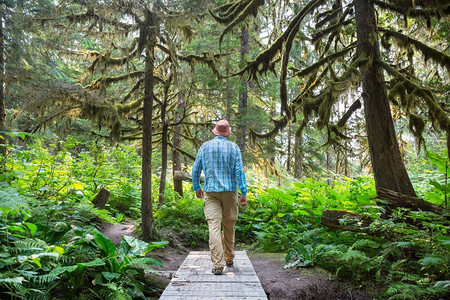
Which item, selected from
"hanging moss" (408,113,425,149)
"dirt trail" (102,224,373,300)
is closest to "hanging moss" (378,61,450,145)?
"hanging moss" (408,113,425,149)

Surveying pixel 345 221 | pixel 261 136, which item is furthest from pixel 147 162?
pixel 345 221

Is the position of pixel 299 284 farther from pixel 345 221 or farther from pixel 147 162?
pixel 147 162

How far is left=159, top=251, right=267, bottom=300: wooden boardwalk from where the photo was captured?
4023 mm

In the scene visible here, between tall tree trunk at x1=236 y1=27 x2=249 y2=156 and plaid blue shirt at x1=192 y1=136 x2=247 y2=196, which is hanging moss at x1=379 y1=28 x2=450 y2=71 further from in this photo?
tall tree trunk at x1=236 y1=27 x2=249 y2=156

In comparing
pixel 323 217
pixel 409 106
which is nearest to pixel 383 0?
pixel 409 106

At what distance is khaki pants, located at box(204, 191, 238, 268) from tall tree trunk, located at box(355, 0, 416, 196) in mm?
3244

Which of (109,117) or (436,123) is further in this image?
(109,117)

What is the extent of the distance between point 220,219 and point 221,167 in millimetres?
914

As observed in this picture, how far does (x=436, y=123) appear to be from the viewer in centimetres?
585

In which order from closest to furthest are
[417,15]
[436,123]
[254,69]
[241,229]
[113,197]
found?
[436,123], [417,15], [254,69], [241,229], [113,197]

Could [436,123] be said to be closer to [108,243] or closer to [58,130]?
[108,243]

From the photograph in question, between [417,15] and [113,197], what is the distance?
38.3 feet

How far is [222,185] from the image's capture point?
5.23 m

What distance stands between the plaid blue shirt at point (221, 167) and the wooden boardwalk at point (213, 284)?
139cm
